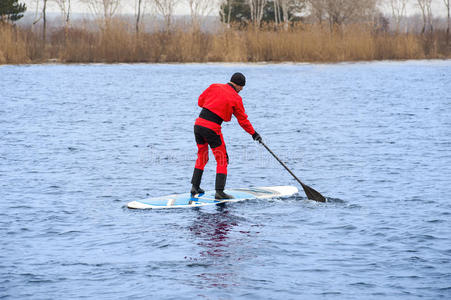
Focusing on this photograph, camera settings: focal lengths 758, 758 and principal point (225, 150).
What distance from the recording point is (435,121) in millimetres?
23078

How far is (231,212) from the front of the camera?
34.8ft

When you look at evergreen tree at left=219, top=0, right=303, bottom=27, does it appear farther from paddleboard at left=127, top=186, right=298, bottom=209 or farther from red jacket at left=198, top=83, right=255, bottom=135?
red jacket at left=198, top=83, right=255, bottom=135

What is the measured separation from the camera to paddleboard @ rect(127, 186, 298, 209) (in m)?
10.9

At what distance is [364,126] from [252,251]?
1419 cm

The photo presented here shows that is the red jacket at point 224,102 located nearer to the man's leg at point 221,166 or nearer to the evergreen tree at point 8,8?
the man's leg at point 221,166

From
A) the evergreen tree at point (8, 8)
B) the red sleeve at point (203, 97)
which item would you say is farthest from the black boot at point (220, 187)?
the evergreen tree at point (8, 8)

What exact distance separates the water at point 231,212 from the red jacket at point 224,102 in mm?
1360

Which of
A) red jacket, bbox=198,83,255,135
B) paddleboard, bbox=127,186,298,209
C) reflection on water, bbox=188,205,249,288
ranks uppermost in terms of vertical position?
red jacket, bbox=198,83,255,135

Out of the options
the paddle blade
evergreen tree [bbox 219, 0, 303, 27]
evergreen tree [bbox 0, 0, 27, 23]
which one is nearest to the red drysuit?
the paddle blade

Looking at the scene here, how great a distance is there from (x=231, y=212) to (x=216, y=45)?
1226 inches

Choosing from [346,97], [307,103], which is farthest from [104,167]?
[346,97]

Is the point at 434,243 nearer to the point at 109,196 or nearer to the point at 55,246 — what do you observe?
the point at 55,246

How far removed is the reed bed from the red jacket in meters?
29.4

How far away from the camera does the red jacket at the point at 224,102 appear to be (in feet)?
34.7
